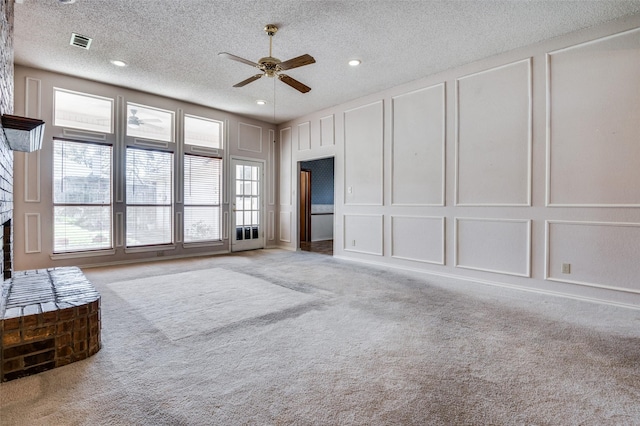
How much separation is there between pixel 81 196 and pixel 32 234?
808 mm

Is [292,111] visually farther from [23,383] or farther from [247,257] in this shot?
[23,383]

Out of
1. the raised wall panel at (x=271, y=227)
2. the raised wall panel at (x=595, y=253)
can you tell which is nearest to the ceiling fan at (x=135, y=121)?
the raised wall panel at (x=271, y=227)

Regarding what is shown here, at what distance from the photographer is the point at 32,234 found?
4.39 meters

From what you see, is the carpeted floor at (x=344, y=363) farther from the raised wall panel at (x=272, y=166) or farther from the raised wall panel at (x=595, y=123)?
the raised wall panel at (x=272, y=166)

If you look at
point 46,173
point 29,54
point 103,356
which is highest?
point 29,54

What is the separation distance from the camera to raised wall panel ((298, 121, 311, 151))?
660 cm

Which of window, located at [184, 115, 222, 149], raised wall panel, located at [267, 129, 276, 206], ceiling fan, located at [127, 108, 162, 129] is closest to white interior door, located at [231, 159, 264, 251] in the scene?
raised wall panel, located at [267, 129, 276, 206]

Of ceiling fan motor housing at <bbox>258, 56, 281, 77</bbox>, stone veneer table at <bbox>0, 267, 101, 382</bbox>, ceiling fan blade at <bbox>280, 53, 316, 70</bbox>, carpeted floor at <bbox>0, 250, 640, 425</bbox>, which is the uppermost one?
ceiling fan motor housing at <bbox>258, 56, 281, 77</bbox>

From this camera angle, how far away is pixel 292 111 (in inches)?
251

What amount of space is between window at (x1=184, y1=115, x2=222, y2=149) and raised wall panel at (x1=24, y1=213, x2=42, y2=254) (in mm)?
2633

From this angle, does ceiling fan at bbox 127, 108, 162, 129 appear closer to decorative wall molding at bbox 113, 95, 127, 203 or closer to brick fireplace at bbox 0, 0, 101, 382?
decorative wall molding at bbox 113, 95, 127, 203

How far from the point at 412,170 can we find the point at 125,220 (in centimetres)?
492

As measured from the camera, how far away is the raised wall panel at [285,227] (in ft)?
23.6

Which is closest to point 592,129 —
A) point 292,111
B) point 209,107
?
point 292,111
